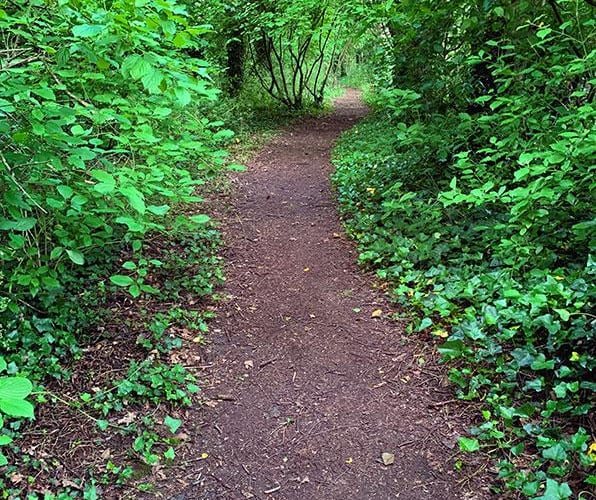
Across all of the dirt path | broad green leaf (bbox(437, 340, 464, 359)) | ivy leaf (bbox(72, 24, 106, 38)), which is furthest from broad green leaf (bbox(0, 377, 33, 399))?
broad green leaf (bbox(437, 340, 464, 359))

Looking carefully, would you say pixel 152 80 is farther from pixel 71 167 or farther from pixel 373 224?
pixel 373 224

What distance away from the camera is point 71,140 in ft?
9.25

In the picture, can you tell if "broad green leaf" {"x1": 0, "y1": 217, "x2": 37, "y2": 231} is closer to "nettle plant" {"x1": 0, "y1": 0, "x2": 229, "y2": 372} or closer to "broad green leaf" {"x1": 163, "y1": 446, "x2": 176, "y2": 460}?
"nettle plant" {"x1": 0, "y1": 0, "x2": 229, "y2": 372}

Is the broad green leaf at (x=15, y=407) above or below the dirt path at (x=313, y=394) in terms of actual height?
above

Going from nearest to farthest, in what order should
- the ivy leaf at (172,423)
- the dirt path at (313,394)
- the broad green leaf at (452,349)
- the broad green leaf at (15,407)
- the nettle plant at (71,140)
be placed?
1. the broad green leaf at (15,407)
2. the dirt path at (313,394)
3. the nettle plant at (71,140)
4. the ivy leaf at (172,423)
5. the broad green leaf at (452,349)

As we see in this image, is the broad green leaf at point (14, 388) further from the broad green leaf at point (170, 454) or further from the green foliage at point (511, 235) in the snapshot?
the green foliage at point (511, 235)

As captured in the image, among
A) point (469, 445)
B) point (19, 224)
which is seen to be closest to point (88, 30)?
point (19, 224)

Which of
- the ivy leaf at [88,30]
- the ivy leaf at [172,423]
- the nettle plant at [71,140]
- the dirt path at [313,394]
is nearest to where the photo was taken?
the ivy leaf at [88,30]

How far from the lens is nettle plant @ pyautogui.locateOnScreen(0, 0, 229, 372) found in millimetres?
2730

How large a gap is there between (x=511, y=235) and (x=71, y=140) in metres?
3.69

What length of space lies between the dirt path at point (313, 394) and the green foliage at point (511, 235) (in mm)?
291

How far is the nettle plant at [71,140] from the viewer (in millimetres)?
2730

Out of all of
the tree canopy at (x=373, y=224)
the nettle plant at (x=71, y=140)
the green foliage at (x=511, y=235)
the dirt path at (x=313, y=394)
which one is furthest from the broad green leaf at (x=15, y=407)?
the green foliage at (x=511, y=235)

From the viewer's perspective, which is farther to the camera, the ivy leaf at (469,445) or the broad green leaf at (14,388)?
the ivy leaf at (469,445)
